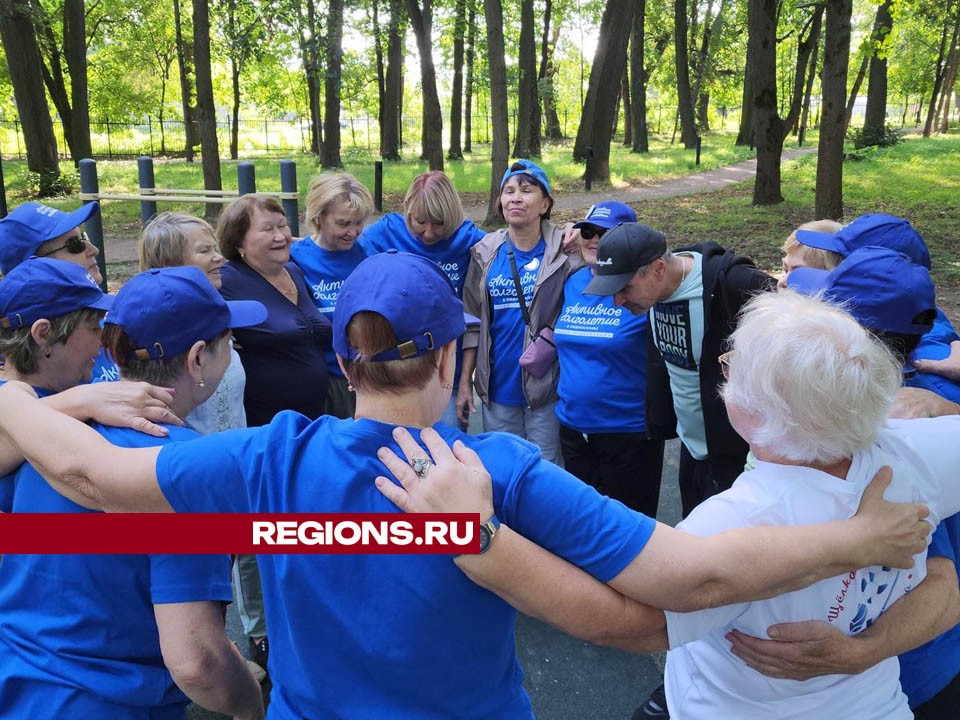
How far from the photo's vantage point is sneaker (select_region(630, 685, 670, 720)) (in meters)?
2.82

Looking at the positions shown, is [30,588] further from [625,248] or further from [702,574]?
[625,248]

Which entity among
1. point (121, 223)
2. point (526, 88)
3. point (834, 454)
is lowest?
point (121, 223)

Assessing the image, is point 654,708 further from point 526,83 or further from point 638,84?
point 638,84

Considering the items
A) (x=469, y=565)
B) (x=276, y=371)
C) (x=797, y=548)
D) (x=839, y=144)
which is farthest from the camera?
(x=839, y=144)

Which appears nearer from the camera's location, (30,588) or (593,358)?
(30,588)

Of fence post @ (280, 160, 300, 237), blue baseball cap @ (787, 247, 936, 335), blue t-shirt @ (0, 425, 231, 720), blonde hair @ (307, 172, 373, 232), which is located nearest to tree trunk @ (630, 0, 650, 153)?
fence post @ (280, 160, 300, 237)

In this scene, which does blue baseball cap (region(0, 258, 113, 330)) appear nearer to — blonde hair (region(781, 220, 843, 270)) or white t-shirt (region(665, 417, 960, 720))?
white t-shirt (region(665, 417, 960, 720))

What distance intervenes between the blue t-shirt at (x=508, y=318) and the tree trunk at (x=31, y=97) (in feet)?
56.5

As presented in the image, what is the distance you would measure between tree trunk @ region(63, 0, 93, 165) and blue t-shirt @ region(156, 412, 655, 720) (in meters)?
20.9

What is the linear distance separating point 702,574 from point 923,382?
1.47 metres

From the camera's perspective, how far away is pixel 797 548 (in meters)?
1.38

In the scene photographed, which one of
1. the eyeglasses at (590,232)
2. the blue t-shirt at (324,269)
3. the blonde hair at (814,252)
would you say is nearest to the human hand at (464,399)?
the blue t-shirt at (324,269)

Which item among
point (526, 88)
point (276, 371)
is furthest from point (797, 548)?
point (526, 88)

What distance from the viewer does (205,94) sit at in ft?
45.8
